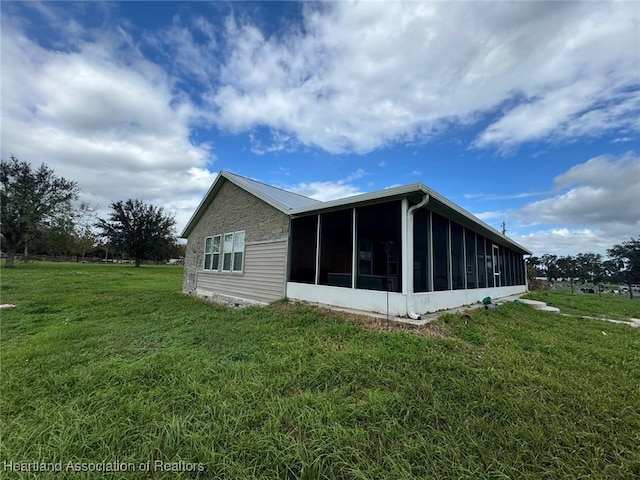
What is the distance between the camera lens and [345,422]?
89.0 inches

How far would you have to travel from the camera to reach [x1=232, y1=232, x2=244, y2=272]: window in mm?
9172

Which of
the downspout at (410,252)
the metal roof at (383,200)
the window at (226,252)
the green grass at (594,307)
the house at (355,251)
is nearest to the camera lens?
the downspout at (410,252)

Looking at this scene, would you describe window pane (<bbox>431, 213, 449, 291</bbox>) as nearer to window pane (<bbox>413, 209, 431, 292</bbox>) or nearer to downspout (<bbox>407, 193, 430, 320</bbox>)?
window pane (<bbox>413, 209, 431, 292</bbox>)

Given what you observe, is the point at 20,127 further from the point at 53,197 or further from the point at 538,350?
the point at 53,197

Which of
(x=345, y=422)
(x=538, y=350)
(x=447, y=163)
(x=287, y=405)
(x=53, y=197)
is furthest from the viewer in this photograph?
(x=53, y=197)

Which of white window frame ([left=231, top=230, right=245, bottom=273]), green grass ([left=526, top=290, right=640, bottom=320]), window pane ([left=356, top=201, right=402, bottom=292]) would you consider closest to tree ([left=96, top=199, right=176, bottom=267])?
white window frame ([left=231, top=230, right=245, bottom=273])

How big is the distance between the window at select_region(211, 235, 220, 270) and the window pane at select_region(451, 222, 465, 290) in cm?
803

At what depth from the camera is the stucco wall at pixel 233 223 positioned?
7973 millimetres

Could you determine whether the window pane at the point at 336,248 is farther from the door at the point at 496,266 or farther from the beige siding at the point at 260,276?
the door at the point at 496,266

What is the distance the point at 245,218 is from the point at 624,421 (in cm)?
878

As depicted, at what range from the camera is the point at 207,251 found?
1127 cm

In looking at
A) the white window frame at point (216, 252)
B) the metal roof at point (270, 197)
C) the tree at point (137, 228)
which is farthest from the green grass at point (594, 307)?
the tree at point (137, 228)

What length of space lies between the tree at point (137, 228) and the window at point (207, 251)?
87.9ft

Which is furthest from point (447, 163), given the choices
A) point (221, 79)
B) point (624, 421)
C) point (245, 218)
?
point (624, 421)
